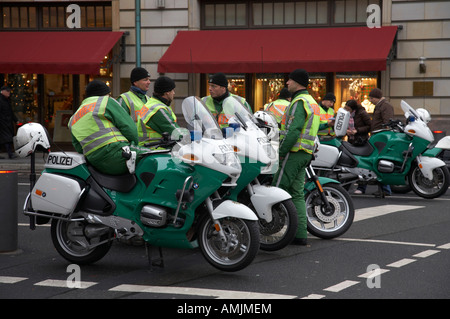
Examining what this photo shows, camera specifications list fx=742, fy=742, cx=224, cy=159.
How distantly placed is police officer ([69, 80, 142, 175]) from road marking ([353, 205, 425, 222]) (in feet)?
14.0

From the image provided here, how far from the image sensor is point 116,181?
6980mm

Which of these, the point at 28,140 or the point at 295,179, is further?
the point at 295,179

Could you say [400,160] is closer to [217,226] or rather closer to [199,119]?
[199,119]

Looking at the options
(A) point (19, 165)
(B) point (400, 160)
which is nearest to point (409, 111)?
(B) point (400, 160)

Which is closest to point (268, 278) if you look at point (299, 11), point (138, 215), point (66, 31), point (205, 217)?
point (205, 217)

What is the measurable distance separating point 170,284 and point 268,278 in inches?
35.2

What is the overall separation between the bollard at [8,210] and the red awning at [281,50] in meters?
10.3

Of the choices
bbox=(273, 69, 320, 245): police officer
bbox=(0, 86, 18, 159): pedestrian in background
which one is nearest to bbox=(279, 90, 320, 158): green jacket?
bbox=(273, 69, 320, 245): police officer

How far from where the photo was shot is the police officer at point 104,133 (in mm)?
6941

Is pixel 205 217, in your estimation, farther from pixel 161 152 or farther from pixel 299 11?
pixel 299 11

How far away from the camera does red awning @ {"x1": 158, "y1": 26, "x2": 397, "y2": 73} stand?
17594 millimetres

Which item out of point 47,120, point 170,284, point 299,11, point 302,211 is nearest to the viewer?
point 170,284

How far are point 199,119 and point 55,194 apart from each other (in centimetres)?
153

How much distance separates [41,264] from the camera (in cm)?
737
